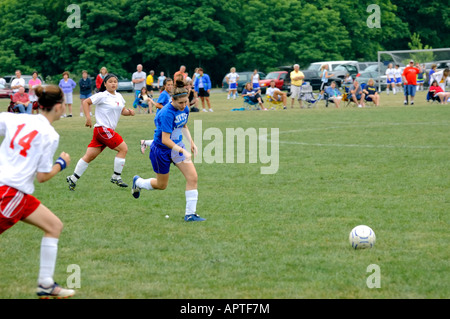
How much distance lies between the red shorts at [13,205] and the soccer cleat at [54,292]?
62 centimetres

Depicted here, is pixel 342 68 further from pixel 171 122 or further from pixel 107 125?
pixel 171 122

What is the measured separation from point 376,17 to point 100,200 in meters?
56.8

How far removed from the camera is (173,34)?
201 feet

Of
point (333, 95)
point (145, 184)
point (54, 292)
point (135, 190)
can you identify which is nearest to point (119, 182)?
point (135, 190)

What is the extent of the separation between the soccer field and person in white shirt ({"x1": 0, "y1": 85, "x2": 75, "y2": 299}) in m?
0.41

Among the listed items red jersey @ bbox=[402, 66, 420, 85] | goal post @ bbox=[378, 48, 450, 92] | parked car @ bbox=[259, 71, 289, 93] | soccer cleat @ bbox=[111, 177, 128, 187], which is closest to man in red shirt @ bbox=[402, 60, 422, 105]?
red jersey @ bbox=[402, 66, 420, 85]

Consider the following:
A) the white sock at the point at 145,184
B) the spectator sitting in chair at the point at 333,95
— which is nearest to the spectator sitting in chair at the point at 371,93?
the spectator sitting in chair at the point at 333,95

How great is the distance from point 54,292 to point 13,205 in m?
0.80

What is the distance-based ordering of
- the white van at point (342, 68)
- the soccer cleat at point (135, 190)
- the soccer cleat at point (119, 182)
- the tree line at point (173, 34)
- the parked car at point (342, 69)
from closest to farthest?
the soccer cleat at point (135, 190), the soccer cleat at point (119, 182), the parked car at point (342, 69), the white van at point (342, 68), the tree line at point (173, 34)

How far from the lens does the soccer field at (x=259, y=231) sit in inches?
241

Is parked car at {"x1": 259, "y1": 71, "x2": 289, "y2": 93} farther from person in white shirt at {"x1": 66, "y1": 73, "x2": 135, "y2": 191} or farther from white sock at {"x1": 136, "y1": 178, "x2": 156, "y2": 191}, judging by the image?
white sock at {"x1": 136, "y1": 178, "x2": 156, "y2": 191}

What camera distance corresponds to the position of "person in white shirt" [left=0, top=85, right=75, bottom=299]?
5551 mm

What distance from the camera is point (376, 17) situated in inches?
2491

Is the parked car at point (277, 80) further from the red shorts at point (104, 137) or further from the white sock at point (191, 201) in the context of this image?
the white sock at point (191, 201)
